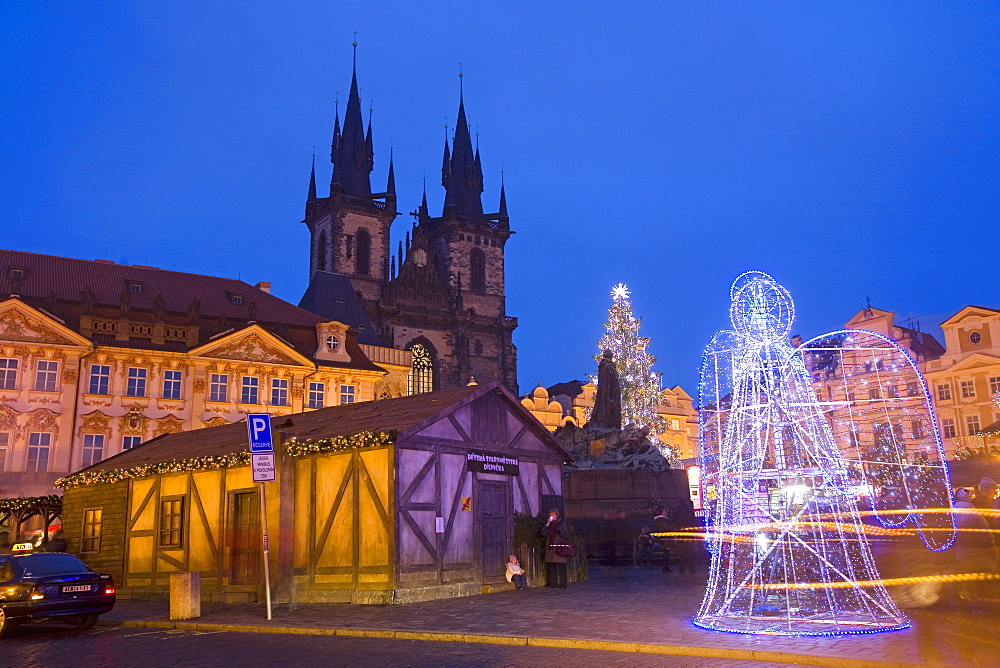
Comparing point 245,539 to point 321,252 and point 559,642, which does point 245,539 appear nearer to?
point 559,642

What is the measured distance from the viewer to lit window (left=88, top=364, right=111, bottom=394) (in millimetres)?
37156

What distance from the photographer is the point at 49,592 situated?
1351 centimetres

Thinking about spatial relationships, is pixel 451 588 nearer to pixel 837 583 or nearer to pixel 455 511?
pixel 455 511

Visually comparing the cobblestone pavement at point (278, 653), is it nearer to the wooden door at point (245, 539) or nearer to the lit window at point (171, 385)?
the wooden door at point (245, 539)

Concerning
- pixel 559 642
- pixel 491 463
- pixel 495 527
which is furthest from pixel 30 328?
pixel 559 642

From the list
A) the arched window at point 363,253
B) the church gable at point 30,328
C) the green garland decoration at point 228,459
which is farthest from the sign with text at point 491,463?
the arched window at point 363,253

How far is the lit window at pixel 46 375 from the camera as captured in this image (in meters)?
36.1

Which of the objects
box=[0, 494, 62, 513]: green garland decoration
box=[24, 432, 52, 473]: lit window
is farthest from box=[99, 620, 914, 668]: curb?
box=[24, 432, 52, 473]: lit window

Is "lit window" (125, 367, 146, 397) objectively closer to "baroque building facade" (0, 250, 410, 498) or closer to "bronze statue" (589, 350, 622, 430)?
"baroque building facade" (0, 250, 410, 498)

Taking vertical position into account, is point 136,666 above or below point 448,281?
below

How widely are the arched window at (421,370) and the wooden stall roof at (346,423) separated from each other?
47.2 meters

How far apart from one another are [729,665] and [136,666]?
6.02 meters

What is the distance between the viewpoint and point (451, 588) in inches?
628

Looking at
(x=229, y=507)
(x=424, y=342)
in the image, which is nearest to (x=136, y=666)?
(x=229, y=507)
